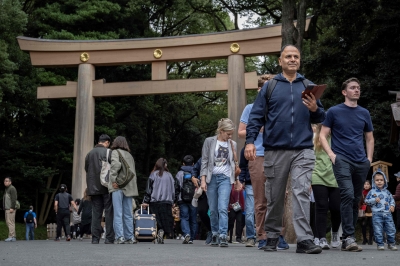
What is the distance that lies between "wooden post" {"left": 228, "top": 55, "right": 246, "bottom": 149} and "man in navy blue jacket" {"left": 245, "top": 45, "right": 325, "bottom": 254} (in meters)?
13.1

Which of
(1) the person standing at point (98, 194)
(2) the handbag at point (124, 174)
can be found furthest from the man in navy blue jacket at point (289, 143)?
(1) the person standing at point (98, 194)

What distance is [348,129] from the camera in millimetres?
7871

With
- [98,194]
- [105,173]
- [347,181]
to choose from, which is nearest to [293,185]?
[347,181]

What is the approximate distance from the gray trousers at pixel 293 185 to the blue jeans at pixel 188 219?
23.4 ft

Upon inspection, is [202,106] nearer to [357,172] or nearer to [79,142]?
[79,142]

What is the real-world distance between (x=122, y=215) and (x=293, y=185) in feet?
18.5

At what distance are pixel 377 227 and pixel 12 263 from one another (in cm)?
531

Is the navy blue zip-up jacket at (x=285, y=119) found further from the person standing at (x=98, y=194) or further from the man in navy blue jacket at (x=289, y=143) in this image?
the person standing at (x=98, y=194)

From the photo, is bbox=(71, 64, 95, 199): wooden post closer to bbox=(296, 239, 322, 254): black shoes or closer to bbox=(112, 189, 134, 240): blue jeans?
bbox=(112, 189, 134, 240): blue jeans

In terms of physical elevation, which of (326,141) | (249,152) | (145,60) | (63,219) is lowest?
(63,219)

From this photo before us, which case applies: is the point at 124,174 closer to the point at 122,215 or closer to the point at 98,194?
the point at 98,194

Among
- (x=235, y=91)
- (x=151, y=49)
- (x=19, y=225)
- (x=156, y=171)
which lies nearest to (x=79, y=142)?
(x=151, y=49)

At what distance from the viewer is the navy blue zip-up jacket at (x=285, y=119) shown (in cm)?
669

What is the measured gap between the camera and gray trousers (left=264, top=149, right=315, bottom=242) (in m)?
6.59
